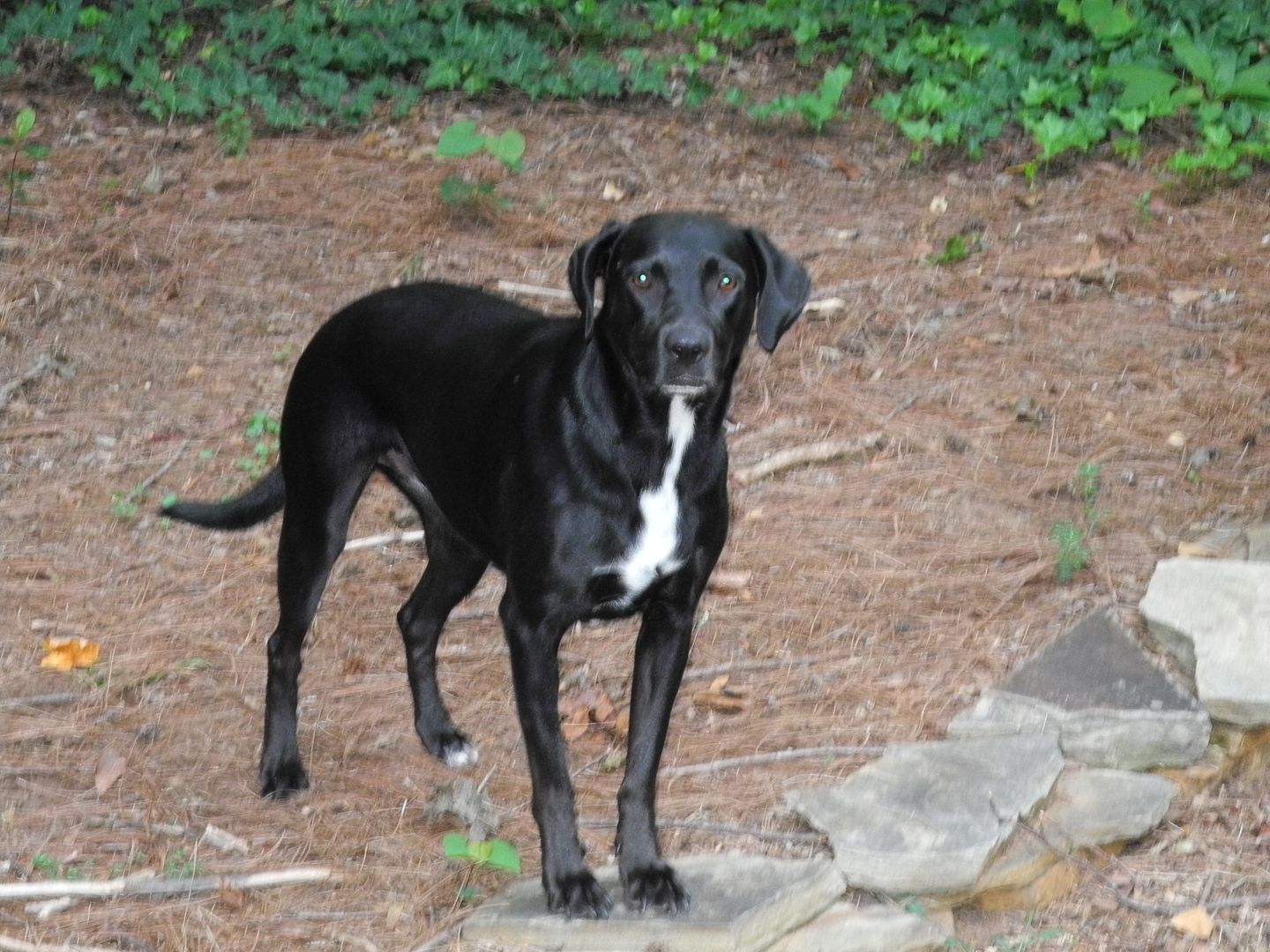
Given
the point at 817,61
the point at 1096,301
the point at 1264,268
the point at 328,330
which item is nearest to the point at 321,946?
the point at 328,330

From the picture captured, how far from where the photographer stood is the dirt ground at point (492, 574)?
3898 millimetres

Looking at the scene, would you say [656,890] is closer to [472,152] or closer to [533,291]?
[533,291]

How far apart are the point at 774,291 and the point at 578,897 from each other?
4.64ft

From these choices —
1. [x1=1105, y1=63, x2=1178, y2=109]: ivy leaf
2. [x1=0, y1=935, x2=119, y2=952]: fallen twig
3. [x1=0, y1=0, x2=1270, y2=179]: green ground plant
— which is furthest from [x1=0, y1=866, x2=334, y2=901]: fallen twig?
[x1=1105, y1=63, x2=1178, y2=109]: ivy leaf

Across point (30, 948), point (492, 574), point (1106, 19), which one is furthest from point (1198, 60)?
point (30, 948)

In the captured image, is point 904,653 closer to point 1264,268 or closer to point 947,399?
point 947,399

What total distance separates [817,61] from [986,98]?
1.15 metres

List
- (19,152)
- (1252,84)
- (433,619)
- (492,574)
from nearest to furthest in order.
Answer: (433,619)
(492,574)
(1252,84)
(19,152)

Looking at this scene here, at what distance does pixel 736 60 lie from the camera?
→ 8.83 m

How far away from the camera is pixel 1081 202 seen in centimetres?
730

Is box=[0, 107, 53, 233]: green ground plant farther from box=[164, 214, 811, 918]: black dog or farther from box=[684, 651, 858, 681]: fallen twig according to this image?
box=[684, 651, 858, 681]: fallen twig

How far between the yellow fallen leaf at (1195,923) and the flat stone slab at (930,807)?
0.41 meters

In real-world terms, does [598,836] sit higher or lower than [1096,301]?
lower

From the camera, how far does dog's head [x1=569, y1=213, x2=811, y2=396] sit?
3.34 metres
